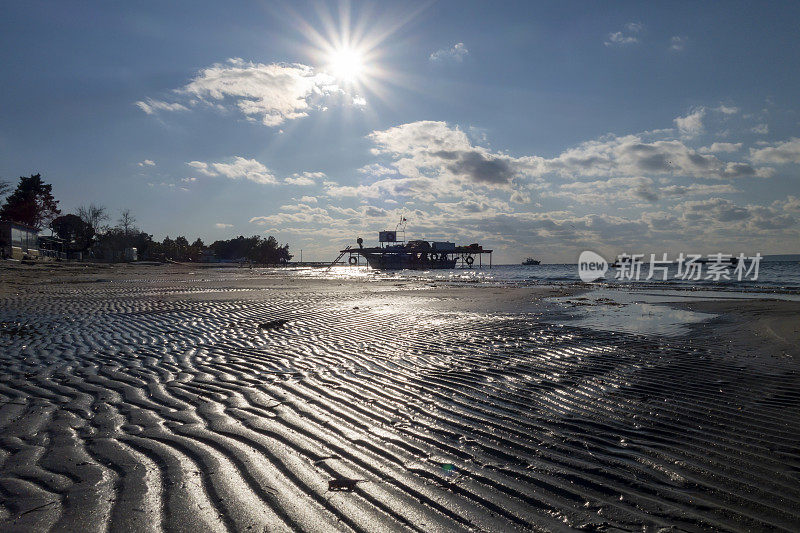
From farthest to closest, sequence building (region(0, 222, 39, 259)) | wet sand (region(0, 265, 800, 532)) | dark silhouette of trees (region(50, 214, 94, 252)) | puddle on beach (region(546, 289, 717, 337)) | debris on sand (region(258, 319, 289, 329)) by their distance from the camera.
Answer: dark silhouette of trees (region(50, 214, 94, 252)) < building (region(0, 222, 39, 259)) < puddle on beach (region(546, 289, 717, 337)) < debris on sand (region(258, 319, 289, 329)) < wet sand (region(0, 265, 800, 532))

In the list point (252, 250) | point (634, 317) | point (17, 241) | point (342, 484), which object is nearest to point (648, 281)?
point (634, 317)

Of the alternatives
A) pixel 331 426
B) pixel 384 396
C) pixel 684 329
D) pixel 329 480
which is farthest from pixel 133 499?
pixel 684 329

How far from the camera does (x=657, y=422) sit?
4602mm

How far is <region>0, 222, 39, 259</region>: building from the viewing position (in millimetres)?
40469

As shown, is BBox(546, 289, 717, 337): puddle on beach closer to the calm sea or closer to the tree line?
the calm sea

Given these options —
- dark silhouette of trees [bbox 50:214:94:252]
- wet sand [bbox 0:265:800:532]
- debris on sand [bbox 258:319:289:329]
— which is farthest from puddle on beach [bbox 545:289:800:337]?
dark silhouette of trees [bbox 50:214:94:252]

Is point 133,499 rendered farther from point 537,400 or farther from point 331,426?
point 537,400

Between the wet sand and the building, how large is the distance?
42.9 meters

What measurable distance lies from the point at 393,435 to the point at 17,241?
5486 centimetres

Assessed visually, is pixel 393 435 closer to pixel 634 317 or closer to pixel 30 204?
pixel 634 317

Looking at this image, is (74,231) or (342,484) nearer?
(342,484)

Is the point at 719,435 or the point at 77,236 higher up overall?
the point at 77,236

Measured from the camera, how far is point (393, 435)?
13.6ft

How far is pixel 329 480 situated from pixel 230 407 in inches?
88.2
